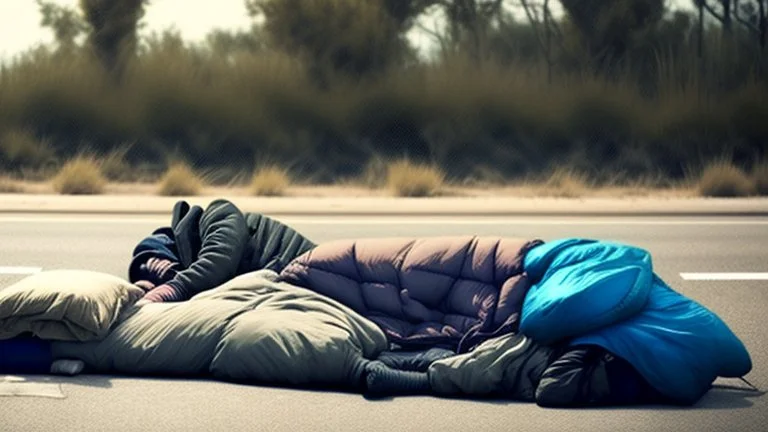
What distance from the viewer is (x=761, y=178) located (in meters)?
16.5

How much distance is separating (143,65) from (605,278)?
16.2 m

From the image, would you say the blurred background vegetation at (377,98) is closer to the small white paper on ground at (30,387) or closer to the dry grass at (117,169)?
the dry grass at (117,169)

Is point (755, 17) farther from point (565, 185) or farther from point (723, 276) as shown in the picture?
point (723, 276)

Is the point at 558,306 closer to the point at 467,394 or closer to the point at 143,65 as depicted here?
the point at 467,394

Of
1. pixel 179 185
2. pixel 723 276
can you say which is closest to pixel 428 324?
pixel 723 276

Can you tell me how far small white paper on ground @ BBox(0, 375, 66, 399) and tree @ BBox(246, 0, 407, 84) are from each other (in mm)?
15403

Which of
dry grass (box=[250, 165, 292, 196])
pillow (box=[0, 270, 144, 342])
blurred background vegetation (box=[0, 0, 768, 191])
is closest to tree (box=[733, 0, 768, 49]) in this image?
blurred background vegetation (box=[0, 0, 768, 191])

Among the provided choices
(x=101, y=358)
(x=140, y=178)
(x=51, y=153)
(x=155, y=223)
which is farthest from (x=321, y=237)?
(x=51, y=153)

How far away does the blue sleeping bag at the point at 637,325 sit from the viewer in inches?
198

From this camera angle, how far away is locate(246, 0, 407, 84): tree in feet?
67.8

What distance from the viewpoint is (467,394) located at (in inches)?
203

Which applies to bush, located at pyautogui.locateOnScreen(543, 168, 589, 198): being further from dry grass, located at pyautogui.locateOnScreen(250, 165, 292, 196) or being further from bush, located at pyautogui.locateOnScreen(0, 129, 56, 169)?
bush, located at pyautogui.locateOnScreen(0, 129, 56, 169)

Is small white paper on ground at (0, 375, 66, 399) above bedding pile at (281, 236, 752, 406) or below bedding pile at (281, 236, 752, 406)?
Answer: below

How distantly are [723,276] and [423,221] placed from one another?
4.02m
